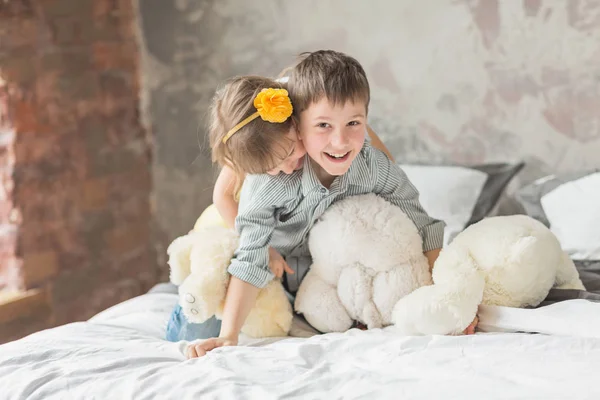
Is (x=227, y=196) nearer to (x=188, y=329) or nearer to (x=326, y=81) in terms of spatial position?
(x=188, y=329)

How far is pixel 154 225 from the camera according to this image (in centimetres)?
313

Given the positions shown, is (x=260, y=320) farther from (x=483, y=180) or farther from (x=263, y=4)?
(x=263, y=4)

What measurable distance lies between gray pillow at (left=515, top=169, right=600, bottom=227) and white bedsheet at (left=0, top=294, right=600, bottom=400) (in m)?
0.76

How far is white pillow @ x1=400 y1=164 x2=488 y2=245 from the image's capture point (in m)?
2.24

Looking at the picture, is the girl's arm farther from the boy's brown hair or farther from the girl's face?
the boy's brown hair

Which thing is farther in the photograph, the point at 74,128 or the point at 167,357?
the point at 74,128

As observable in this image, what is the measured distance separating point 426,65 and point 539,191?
604mm

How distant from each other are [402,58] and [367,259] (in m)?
1.16

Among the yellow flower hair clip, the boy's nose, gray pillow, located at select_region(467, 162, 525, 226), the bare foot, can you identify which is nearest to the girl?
the yellow flower hair clip

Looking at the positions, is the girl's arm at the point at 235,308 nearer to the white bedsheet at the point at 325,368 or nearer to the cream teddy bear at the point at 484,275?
the white bedsheet at the point at 325,368

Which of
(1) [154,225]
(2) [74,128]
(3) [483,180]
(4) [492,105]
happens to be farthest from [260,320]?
(1) [154,225]

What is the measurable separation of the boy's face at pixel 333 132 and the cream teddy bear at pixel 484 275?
0.30 meters

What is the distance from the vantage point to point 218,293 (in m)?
1.60

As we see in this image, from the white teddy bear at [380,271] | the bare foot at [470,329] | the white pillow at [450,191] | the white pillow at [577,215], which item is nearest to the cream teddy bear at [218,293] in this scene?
the white teddy bear at [380,271]
